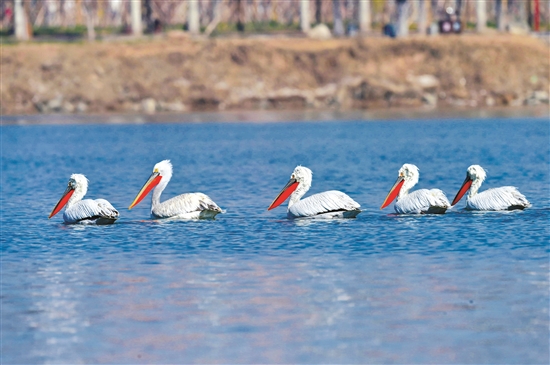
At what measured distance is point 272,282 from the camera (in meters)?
16.4

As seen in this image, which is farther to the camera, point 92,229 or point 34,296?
point 92,229

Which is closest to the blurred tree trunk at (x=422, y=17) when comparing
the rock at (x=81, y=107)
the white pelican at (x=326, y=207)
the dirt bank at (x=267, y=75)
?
the dirt bank at (x=267, y=75)

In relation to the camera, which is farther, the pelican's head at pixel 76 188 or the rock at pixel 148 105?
the rock at pixel 148 105

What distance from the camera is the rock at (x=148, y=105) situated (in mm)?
78938

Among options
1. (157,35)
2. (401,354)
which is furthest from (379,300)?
(157,35)

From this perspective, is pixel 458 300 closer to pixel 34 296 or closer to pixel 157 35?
pixel 34 296

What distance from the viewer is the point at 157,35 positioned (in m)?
87.4

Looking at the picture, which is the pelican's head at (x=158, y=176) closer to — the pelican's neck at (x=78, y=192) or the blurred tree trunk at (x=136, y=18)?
the pelican's neck at (x=78, y=192)

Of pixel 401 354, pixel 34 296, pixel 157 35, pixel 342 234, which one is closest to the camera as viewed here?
pixel 401 354

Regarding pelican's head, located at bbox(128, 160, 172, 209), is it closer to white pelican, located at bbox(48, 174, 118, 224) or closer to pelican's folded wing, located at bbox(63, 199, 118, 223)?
white pelican, located at bbox(48, 174, 118, 224)

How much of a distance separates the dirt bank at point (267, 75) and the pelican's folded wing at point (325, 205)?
2225 inches

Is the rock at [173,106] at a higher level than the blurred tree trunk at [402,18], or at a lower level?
lower

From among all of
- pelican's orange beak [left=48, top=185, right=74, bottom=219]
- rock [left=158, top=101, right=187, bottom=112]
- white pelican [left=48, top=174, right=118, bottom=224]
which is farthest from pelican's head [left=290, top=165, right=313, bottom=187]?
rock [left=158, top=101, right=187, bottom=112]

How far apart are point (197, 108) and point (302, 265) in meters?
62.2
